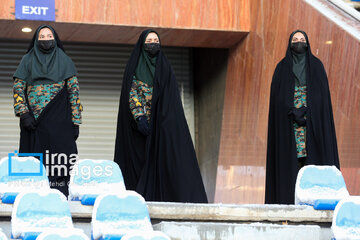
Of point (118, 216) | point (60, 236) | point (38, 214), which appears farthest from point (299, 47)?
point (60, 236)

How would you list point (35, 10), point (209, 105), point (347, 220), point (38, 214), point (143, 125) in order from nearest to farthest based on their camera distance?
point (38, 214), point (347, 220), point (143, 125), point (35, 10), point (209, 105)

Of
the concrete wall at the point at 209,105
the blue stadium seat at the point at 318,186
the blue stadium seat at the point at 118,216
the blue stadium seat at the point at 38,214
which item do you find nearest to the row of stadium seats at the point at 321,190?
the blue stadium seat at the point at 318,186

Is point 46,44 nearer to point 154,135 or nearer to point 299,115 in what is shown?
point 154,135

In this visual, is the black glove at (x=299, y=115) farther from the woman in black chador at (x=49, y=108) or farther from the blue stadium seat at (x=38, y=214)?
the blue stadium seat at (x=38, y=214)

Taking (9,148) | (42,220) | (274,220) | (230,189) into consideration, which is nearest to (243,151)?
(230,189)

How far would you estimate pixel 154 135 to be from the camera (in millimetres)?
6469

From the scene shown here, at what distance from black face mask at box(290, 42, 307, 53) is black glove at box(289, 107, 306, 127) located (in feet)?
1.64

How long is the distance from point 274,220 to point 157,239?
1286 mm

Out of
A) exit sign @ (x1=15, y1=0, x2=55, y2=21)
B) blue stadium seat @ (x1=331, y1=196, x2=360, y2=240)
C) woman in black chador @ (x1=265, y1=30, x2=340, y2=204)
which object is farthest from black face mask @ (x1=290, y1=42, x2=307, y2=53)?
exit sign @ (x1=15, y1=0, x2=55, y2=21)

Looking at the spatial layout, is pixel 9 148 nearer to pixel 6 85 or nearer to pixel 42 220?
pixel 6 85

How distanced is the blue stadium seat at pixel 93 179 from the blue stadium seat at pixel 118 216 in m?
0.75

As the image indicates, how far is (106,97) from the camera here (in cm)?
1093

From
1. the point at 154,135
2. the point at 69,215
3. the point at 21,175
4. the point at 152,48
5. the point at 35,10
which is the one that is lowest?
the point at 69,215

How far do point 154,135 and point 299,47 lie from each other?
1355 mm
